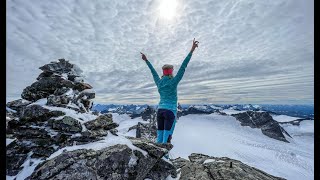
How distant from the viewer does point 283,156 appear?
54031 millimetres

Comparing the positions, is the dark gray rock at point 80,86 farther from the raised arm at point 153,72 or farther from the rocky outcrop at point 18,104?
the raised arm at point 153,72

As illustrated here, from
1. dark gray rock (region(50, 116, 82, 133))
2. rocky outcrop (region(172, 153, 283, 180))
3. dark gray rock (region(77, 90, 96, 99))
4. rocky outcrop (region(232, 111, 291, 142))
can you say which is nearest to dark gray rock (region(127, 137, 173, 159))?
rocky outcrop (region(172, 153, 283, 180))

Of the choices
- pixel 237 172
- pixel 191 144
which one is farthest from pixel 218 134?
pixel 237 172

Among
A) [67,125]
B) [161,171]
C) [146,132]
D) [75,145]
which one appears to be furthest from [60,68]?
[146,132]

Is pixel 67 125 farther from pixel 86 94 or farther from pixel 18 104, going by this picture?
pixel 18 104

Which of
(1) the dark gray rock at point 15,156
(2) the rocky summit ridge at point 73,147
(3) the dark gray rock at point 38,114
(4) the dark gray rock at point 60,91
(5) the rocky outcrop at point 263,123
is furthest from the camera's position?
(5) the rocky outcrop at point 263,123

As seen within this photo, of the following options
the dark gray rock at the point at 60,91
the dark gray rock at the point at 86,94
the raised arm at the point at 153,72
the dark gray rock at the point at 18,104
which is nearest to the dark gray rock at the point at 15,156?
the dark gray rock at the point at 18,104

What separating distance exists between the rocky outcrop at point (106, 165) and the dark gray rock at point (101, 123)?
1866 mm

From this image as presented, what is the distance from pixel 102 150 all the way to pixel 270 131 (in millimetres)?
90017

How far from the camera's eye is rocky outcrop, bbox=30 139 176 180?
21.9ft

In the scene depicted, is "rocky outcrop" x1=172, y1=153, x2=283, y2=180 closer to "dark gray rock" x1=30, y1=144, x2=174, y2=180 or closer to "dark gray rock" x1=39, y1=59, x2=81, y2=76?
"dark gray rock" x1=30, y1=144, x2=174, y2=180

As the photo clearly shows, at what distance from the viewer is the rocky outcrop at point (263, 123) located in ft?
264

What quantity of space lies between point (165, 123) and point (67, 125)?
4499 millimetres

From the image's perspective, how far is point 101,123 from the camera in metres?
9.77
